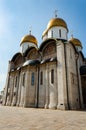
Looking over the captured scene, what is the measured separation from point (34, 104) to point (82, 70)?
337 inches

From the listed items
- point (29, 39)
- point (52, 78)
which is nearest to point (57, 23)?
point (29, 39)

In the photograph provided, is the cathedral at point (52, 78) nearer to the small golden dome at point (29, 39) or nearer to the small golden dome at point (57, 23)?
the small golden dome at point (57, 23)

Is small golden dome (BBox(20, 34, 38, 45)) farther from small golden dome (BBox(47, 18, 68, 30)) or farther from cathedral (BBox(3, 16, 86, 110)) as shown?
small golden dome (BBox(47, 18, 68, 30))

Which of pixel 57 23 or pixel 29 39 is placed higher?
pixel 57 23

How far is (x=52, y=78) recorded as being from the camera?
50.6 feet

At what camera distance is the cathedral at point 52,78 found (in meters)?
14.2

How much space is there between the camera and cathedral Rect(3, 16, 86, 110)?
14211mm

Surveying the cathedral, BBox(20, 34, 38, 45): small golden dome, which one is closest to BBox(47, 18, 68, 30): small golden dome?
the cathedral

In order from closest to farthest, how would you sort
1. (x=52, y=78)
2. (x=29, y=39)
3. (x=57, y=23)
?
(x=52, y=78) < (x=57, y=23) < (x=29, y=39)

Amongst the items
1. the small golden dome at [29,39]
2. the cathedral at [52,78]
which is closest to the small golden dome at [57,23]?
the cathedral at [52,78]

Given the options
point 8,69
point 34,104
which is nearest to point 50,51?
point 34,104

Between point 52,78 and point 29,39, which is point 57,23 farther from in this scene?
point 52,78

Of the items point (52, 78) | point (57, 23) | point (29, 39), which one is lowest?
point (52, 78)

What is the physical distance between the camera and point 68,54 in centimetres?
1596
